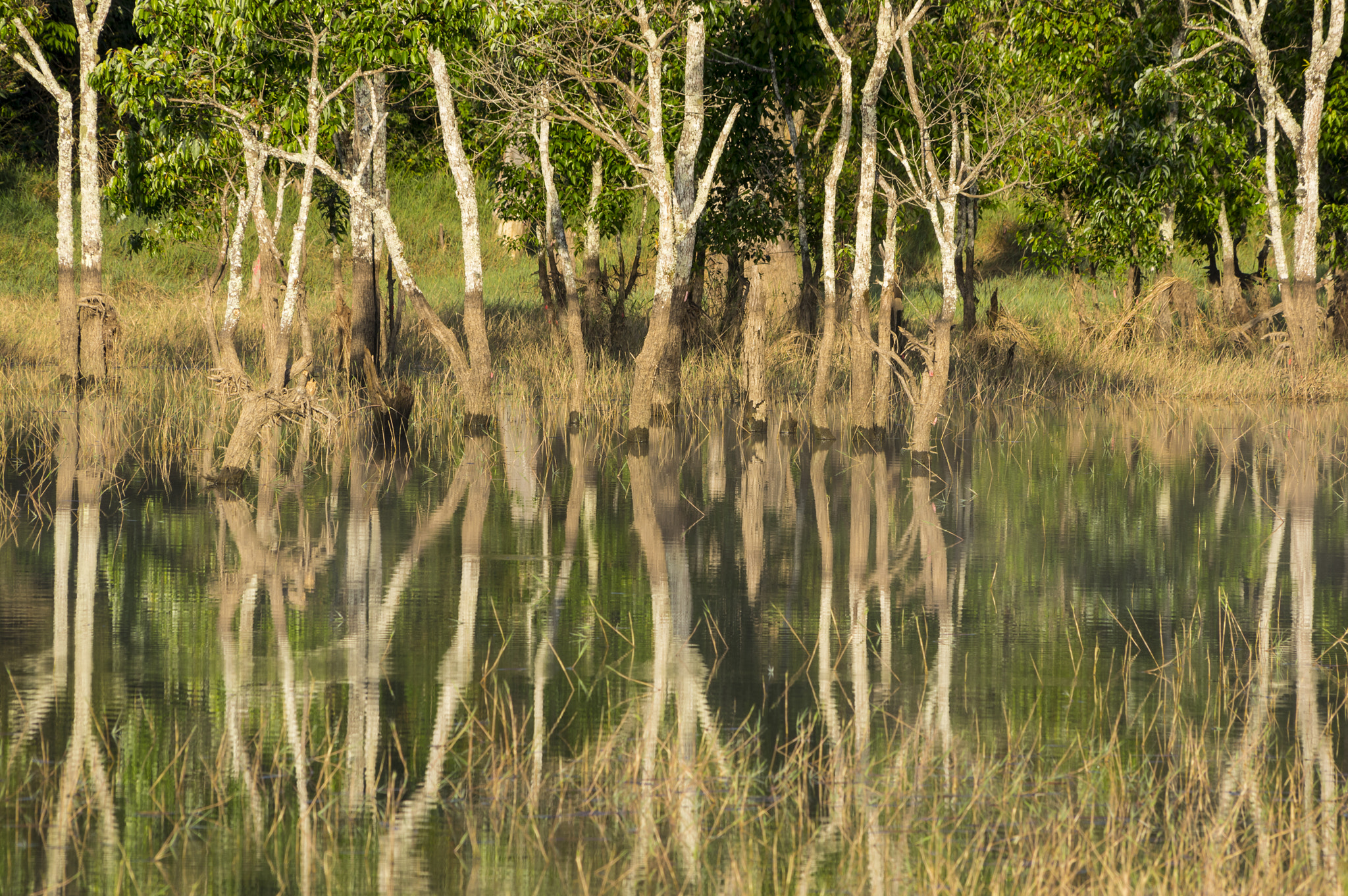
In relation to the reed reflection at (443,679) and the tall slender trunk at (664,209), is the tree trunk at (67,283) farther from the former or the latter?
the reed reflection at (443,679)

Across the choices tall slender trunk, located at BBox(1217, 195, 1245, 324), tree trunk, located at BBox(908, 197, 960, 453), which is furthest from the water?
tall slender trunk, located at BBox(1217, 195, 1245, 324)

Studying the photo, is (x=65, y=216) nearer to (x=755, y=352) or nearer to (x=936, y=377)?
(x=755, y=352)

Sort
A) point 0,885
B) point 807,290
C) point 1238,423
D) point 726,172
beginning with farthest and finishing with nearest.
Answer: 1. point 807,290
2. point 726,172
3. point 1238,423
4. point 0,885

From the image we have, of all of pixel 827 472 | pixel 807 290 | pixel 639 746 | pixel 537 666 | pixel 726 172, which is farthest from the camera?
pixel 807 290

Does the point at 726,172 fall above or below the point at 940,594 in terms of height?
above

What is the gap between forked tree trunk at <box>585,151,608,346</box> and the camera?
26.5m

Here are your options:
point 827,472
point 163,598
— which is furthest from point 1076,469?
point 163,598

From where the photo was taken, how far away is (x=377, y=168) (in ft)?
80.8

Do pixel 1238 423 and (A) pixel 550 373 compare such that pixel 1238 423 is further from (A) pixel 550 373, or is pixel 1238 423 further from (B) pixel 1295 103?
(A) pixel 550 373

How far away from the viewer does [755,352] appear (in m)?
22.3

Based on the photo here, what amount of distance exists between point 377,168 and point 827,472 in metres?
9.10

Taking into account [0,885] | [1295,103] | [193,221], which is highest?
[1295,103]

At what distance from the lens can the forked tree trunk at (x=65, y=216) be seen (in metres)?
24.4

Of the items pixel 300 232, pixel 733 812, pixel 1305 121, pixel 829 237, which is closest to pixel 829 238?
pixel 829 237
